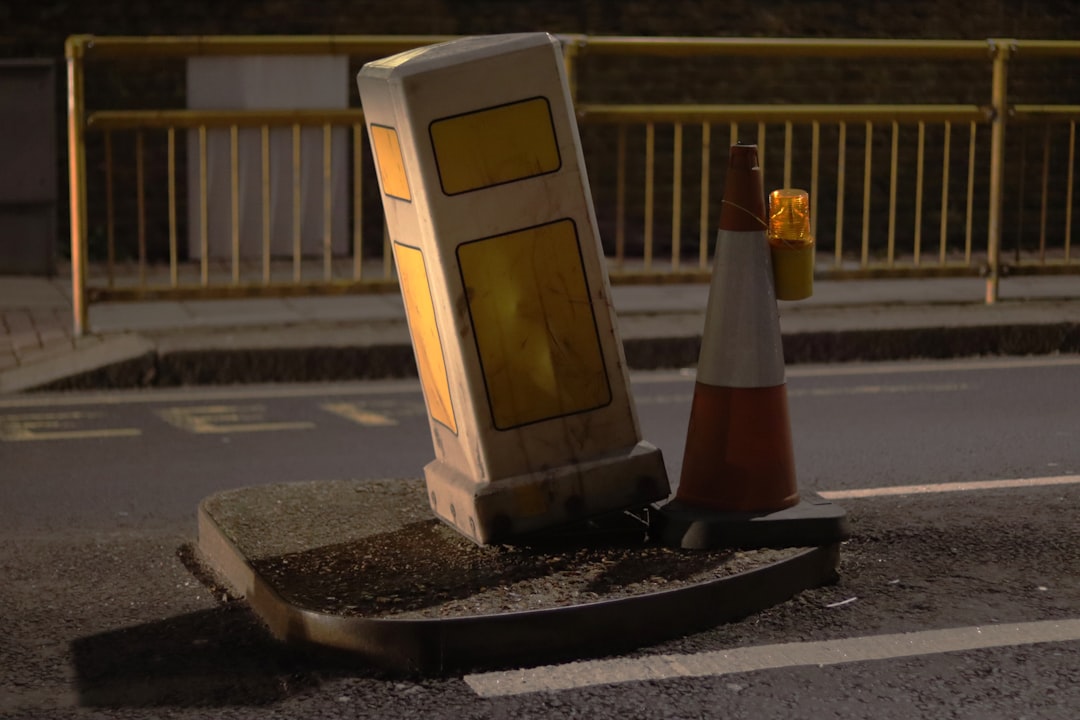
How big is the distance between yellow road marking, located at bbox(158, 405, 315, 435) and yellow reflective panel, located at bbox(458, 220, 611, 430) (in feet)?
8.47

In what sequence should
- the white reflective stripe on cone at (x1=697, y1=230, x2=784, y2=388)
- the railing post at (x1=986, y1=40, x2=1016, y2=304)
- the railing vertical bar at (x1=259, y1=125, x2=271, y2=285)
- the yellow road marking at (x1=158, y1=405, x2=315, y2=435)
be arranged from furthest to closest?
the railing post at (x1=986, y1=40, x2=1016, y2=304) → the railing vertical bar at (x1=259, y1=125, x2=271, y2=285) → the yellow road marking at (x1=158, y1=405, x2=315, y2=435) → the white reflective stripe on cone at (x1=697, y1=230, x2=784, y2=388)

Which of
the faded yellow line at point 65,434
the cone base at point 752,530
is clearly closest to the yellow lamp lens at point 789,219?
the cone base at point 752,530

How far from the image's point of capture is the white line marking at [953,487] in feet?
19.3

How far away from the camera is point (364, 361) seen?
8.33m

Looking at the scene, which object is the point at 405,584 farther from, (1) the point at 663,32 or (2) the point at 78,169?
(1) the point at 663,32

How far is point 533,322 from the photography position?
4.73m

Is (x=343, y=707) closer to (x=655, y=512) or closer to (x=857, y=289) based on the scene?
(x=655, y=512)

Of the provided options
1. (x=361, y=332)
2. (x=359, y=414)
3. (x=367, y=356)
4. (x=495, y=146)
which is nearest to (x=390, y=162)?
(x=495, y=146)

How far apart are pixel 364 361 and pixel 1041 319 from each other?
11.6 ft

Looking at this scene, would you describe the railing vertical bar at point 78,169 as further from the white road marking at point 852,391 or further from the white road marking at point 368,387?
the white road marking at point 852,391

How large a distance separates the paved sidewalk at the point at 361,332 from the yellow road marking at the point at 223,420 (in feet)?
1.96

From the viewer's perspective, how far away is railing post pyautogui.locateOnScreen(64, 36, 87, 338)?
26.8 ft

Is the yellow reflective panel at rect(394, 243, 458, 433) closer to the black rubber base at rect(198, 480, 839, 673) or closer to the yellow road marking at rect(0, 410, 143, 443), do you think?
the black rubber base at rect(198, 480, 839, 673)

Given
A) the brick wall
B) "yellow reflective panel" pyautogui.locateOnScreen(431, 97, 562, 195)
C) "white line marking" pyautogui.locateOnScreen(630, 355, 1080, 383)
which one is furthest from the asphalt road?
the brick wall
